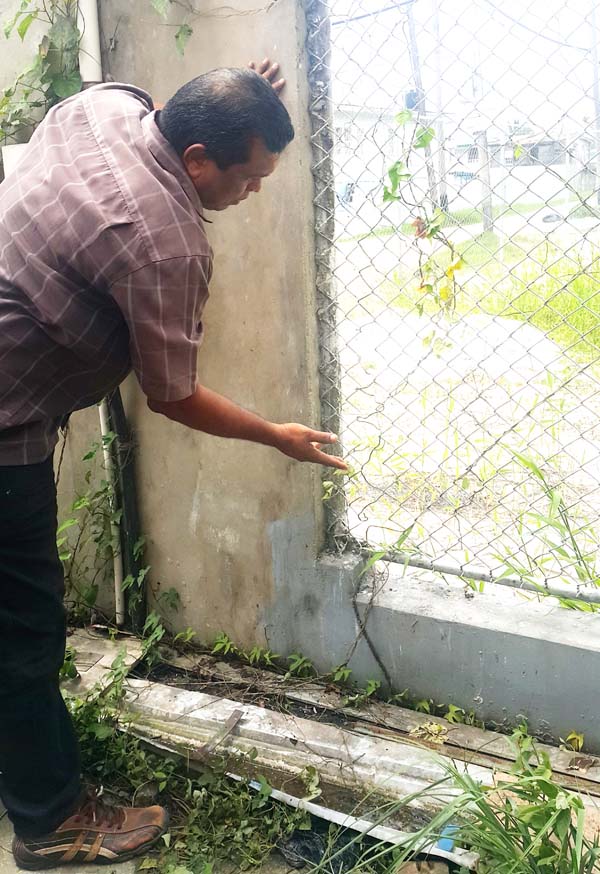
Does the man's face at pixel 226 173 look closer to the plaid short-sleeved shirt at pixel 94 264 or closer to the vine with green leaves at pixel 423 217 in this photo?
the plaid short-sleeved shirt at pixel 94 264

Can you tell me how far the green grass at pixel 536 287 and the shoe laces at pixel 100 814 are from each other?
5.94ft

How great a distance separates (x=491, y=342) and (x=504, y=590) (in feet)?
2.59

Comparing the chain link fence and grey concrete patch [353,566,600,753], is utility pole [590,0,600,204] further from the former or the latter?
grey concrete patch [353,566,600,753]

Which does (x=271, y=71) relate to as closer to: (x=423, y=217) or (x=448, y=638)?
(x=423, y=217)

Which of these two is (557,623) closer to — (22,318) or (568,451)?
(568,451)

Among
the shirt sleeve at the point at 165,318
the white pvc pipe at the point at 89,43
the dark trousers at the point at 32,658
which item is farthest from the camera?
the white pvc pipe at the point at 89,43

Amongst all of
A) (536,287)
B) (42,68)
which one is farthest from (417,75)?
(42,68)

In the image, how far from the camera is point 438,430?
8.27ft

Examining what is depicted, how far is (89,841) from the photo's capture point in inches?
87.4

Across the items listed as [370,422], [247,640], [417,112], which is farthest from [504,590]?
[417,112]

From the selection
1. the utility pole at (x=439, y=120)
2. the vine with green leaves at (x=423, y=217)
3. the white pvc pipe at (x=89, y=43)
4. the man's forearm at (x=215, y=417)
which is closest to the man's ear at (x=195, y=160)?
the man's forearm at (x=215, y=417)

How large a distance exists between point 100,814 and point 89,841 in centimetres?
8

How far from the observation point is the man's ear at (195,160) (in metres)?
1.77

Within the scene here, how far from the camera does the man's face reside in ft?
5.86
